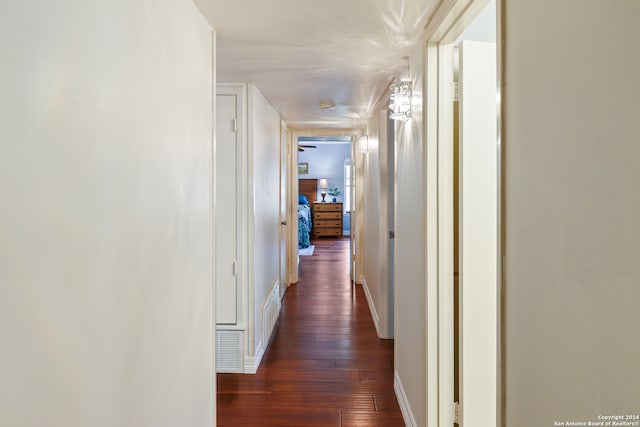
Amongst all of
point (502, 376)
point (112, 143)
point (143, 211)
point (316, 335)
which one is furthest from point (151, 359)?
point (316, 335)

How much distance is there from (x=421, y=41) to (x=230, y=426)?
7.71 ft

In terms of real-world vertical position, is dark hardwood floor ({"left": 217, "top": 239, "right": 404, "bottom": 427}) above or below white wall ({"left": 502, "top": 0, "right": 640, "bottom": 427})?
below

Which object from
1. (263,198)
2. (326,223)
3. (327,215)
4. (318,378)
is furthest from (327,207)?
(318,378)

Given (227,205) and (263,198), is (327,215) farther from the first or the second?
(227,205)

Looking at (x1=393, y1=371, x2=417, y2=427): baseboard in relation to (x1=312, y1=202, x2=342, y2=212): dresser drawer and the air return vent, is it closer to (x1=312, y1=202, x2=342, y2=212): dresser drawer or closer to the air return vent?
the air return vent

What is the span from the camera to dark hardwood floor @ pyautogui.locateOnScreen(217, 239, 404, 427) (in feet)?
7.66

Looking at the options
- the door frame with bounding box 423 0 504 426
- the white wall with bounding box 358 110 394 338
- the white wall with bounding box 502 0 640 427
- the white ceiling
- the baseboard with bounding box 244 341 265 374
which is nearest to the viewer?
the white wall with bounding box 502 0 640 427

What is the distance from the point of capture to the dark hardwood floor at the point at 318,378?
91.9 inches

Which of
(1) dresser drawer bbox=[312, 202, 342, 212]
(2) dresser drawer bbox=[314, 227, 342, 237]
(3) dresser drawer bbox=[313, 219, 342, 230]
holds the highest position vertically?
(1) dresser drawer bbox=[312, 202, 342, 212]

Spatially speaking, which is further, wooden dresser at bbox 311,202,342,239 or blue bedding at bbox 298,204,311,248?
wooden dresser at bbox 311,202,342,239

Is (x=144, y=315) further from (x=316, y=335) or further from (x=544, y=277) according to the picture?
(x=316, y=335)

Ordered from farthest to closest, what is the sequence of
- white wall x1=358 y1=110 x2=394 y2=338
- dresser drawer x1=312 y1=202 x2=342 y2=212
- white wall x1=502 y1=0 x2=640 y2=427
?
dresser drawer x1=312 y1=202 x2=342 y2=212 < white wall x1=358 y1=110 x2=394 y2=338 < white wall x1=502 y1=0 x2=640 y2=427

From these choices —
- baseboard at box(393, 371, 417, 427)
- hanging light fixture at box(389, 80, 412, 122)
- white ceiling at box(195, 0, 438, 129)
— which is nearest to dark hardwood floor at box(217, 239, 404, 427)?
baseboard at box(393, 371, 417, 427)

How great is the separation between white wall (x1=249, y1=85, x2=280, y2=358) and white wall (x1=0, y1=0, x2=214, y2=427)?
1.40 m
